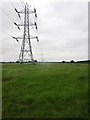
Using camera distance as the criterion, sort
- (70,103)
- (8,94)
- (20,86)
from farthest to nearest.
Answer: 1. (20,86)
2. (8,94)
3. (70,103)

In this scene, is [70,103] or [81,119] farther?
[70,103]

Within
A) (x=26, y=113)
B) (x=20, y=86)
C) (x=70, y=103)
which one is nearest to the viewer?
(x=26, y=113)

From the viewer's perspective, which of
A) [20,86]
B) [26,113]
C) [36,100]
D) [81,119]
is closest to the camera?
Answer: [81,119]

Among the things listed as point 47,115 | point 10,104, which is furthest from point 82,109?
point 10,104

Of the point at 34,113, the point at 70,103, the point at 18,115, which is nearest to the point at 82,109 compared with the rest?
the point at 70,103

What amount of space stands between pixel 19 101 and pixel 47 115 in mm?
2285

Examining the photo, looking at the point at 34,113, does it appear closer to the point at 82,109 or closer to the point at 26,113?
the point at 26,113

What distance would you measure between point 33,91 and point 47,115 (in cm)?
351

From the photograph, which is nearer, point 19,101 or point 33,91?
point 19,101

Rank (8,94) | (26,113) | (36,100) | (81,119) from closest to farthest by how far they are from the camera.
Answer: (81,119), (26,113), (36,100), (8,94)

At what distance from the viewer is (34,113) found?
7.25m

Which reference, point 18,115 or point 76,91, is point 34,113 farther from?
point 76,91

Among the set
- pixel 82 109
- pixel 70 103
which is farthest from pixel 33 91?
pixel 82 109

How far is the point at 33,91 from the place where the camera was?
34.2 ft
